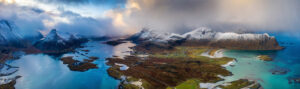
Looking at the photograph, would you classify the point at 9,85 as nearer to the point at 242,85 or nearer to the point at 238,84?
the point at 238,84

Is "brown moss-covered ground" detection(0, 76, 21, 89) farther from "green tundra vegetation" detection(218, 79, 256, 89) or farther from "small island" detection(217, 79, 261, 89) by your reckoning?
"green tundra vegetation" detection(218, 79, 256, 89)

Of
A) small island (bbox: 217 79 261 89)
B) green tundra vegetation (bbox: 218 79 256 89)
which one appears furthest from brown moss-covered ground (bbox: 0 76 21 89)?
green tundra vegetation (bbox: 218 79 256 89)

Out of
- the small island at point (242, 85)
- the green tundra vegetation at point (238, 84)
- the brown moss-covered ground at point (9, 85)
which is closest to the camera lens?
the green tundra vegetation at point (238, 84)

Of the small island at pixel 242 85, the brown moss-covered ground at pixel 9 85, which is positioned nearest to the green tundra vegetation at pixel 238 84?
the small island at pixel 242 85

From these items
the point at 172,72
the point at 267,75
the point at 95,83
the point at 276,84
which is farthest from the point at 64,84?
the point at 267,75

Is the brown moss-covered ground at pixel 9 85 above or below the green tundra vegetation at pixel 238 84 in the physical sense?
above

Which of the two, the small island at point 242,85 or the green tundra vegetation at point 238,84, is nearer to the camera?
the green tundra vegetation at point 238,84

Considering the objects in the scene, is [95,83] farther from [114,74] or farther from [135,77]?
[135,77]

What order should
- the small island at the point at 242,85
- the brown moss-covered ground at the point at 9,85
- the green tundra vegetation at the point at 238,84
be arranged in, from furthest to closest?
the brown moss-covered ground at the point at 9,85, the small island at the point at 242,85, the green tundra vegetation at the point at 238,84

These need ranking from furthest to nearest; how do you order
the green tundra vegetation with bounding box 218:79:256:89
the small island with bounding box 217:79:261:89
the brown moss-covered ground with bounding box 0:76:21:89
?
the brown moss-covered ground with bounding box 0:76:21:89, the small island with bounding box 217:79:261:89, the green tundra vegetation with bounding box 218:79:256:89

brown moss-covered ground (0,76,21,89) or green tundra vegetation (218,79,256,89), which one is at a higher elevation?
brown moss-covered ground (0,76,21,89)

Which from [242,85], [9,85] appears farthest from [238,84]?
[9,85]

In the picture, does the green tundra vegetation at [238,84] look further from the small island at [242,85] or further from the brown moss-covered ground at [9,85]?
the brown moss-covered ground at [9,85]
